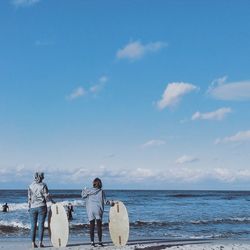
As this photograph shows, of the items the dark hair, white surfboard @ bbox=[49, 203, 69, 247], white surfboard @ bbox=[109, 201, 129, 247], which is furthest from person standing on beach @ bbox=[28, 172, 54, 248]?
white surfboard @ bbox=[109, 201, 129, 247]

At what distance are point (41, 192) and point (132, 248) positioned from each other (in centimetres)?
247

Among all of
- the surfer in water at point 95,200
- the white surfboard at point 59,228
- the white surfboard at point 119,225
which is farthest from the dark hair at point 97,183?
the white surfboard at point 59,228

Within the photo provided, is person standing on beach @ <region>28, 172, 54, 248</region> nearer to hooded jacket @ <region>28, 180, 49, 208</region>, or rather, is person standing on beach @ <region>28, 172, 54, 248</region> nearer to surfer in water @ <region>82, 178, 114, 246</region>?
hooded jacket @ <region>28, 180, 49, 208</region>

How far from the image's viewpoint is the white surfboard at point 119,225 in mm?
12289

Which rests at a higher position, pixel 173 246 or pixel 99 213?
pixel 99 213

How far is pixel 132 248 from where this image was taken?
38.4 feet

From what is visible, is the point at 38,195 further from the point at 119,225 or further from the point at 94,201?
the point at 119,225

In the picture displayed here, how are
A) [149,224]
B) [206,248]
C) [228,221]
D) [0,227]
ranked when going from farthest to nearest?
[228,221]
[149,224]
[0,227]
[206,248]

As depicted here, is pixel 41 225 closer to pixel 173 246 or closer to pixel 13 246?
pixel 13 246

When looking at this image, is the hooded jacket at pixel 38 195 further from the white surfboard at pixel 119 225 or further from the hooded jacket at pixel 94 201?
the white surfboard at pixel 119 225

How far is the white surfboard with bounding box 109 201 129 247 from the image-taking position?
40.3ft

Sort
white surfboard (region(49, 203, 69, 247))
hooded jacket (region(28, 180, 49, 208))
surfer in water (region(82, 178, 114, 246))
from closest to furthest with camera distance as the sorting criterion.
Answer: hooded jacket (region(28, 180, 49, 208))
surfer in water (region(82, 178, 114, 246))
white surfboard (region(49, 203, 69, 247))

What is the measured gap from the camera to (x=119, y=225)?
40.5 feet

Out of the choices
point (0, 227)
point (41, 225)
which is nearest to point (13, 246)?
point (41, 225)
